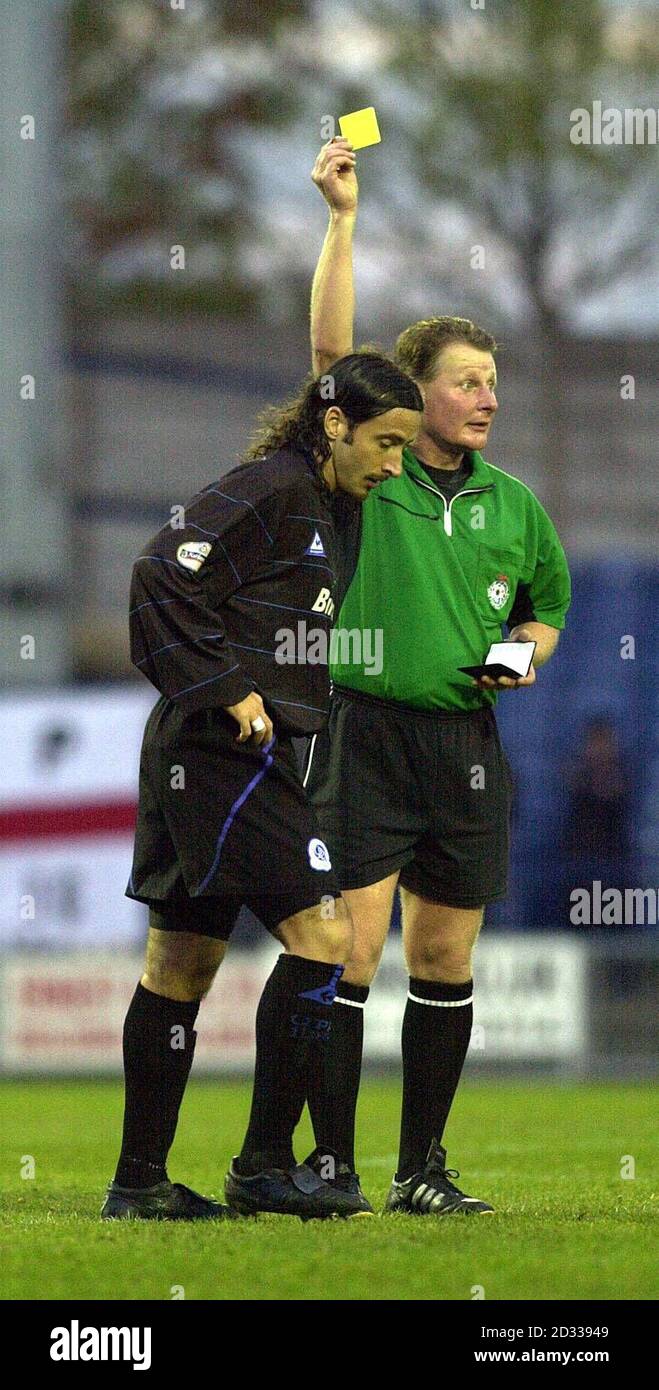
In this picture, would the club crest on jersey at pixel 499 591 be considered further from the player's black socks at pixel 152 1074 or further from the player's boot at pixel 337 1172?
the player's boot at pixel 337 1172

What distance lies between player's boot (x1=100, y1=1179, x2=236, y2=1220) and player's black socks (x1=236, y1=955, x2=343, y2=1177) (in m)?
0.16

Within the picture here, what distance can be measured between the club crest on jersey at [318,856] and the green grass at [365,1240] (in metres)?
0.85

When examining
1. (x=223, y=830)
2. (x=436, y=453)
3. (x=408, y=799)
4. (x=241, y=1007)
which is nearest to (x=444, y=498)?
(x=436, y=453)

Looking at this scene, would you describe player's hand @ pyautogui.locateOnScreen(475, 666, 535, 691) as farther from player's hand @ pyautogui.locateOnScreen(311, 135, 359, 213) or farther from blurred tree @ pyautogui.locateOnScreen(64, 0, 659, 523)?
blurred tree @ pyautogui.locateOnScreen(64, 0, 659, 523)

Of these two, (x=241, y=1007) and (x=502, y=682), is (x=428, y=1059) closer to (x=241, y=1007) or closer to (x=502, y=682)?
(x=502, y=682)

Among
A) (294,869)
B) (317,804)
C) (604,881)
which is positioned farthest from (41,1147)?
(604,881)

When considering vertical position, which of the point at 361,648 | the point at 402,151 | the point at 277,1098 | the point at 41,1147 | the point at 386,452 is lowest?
the point at 41,1147

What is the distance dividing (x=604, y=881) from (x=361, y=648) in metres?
9.89

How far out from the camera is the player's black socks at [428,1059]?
6383mm

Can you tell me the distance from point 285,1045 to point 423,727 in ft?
3.32
